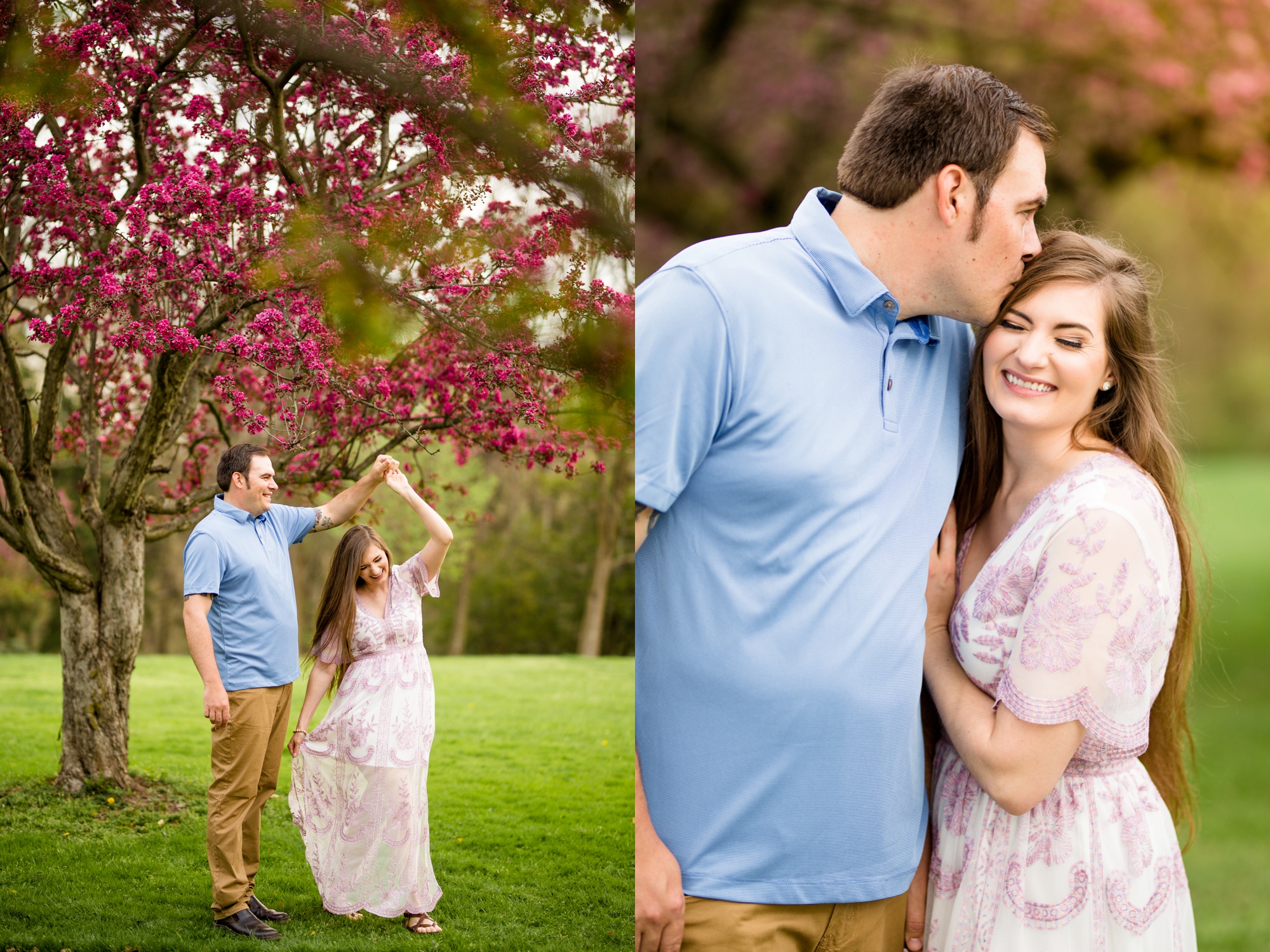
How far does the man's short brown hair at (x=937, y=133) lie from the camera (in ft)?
5.08

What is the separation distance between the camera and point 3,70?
7.09 ft

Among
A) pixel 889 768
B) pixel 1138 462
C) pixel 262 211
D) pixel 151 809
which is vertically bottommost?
pixel 151 809

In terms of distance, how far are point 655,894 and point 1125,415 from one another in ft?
3.56

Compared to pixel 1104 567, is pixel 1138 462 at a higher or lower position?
higher

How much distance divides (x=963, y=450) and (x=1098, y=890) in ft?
2.41

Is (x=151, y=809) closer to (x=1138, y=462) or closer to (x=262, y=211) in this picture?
(x=262, y=211)

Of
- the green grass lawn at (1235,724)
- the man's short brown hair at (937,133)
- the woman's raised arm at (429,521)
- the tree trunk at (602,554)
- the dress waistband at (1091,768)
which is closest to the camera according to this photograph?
the man's short brown hair at (937,133)

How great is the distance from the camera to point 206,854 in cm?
219

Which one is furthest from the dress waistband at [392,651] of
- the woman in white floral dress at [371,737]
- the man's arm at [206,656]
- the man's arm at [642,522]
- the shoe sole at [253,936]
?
the man's arm at [642,522]

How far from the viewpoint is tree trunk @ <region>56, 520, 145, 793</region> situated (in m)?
2.21

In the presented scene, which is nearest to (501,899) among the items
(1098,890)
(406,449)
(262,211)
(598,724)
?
(598,724)

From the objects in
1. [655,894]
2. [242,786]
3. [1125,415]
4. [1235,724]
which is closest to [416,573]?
[242,786]

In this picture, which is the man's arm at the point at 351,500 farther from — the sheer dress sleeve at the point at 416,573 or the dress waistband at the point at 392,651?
the dress waistband at the point at 392,651

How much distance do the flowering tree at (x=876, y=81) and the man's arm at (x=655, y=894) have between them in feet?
11.5
